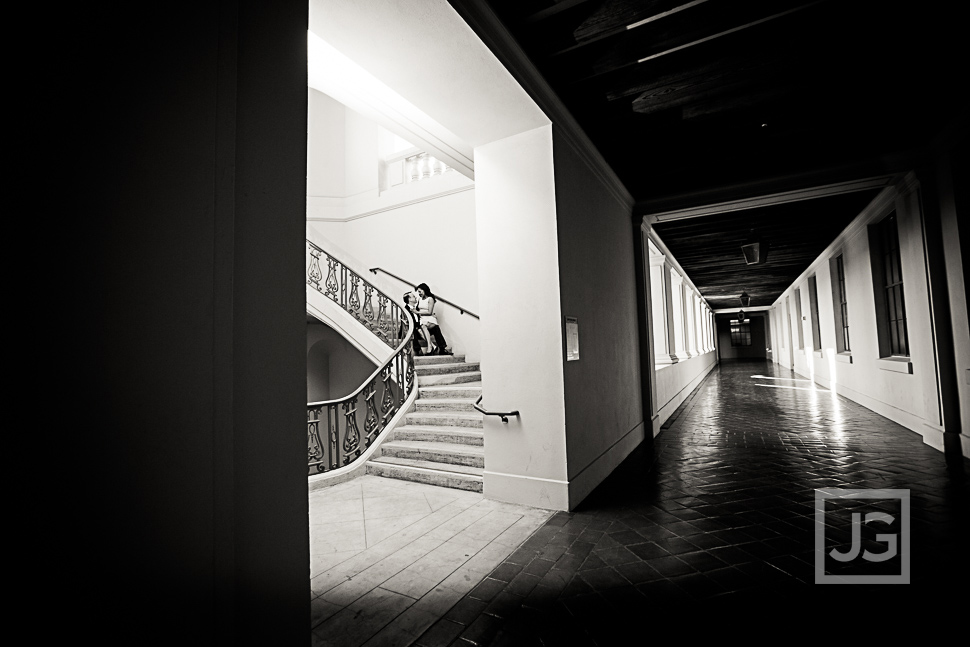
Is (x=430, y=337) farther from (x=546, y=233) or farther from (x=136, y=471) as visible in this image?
(x=136, y=471)

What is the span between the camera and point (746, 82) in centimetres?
392

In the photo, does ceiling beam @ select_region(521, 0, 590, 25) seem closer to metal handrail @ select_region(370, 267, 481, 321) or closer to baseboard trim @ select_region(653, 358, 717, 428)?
baseboard trim @ select_region(653, 358, 717, 428)

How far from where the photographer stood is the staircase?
4867 mm

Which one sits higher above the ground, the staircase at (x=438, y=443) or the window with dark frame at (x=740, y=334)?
the window with dark frame at (x=740, y=334)

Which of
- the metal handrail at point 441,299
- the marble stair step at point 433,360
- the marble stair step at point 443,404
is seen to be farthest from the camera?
the metal handrail at point 441,299

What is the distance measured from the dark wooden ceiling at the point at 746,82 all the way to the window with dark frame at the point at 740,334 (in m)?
30.4

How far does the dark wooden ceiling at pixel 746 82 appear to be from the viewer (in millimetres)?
3189

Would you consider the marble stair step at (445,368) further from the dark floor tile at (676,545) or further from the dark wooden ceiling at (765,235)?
the dark floor tile at (676,545)

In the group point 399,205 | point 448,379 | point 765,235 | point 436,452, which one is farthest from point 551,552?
point 399,205

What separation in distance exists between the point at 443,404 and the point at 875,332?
7.16 metres

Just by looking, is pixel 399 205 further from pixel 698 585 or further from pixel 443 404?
pixel 698 585

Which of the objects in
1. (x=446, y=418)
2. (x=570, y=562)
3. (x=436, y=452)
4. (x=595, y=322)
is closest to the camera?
(x=570, y=562)

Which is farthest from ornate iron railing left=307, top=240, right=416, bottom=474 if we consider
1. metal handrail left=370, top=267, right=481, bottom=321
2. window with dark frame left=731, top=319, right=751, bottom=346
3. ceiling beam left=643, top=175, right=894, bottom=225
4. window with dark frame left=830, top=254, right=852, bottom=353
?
window with dark frame left=731, top=319, right=751, bottom=346

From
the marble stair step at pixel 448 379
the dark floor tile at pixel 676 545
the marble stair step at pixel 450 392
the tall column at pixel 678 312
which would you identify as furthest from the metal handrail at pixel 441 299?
the dark floor tile at pixel 676 545
